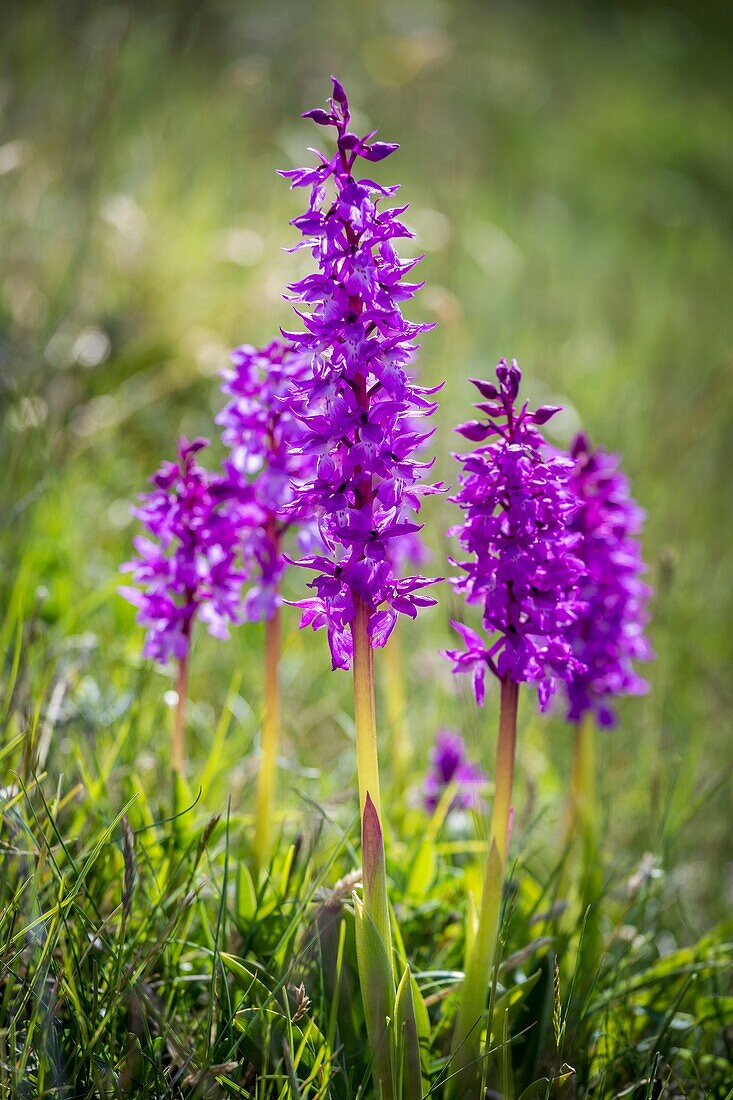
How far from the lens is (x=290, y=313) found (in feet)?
19.3

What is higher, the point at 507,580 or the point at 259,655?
the point at 259,655

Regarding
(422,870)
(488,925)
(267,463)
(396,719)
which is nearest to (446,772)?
(396,719)

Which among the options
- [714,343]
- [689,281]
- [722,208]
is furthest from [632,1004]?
[722,208]

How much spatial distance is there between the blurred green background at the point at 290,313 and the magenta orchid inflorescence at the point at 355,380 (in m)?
1.04

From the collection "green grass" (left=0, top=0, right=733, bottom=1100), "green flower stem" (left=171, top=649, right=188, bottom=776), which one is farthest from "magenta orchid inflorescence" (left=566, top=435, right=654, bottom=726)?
"green flower stem" (left=171, top=649, right=188, bottom=776)

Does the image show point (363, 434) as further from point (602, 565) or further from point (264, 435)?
point (602, 565)

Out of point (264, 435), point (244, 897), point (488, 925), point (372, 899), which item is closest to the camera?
point (372, 899)

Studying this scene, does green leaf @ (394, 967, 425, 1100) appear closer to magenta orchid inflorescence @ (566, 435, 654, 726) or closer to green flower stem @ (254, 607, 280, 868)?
green flower stem @ (254, 607, 280, 868)

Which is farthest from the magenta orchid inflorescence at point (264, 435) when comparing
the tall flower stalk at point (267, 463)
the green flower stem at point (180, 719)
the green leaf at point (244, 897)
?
the green leaf at point (244, 897)

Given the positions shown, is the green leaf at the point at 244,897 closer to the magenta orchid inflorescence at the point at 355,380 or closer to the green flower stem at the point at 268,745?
the green flower stem at the point at 268,745

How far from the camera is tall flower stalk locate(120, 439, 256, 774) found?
2379 mm

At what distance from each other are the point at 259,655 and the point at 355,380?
243cm

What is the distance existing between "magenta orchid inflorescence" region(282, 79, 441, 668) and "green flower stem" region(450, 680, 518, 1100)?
365mm

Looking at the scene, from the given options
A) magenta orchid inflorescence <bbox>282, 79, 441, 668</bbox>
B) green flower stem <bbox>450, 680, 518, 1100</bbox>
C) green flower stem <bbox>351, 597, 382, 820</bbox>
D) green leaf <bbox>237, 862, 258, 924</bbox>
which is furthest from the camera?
green leaf <bbox>237, 862, 258, 924</bbox>
